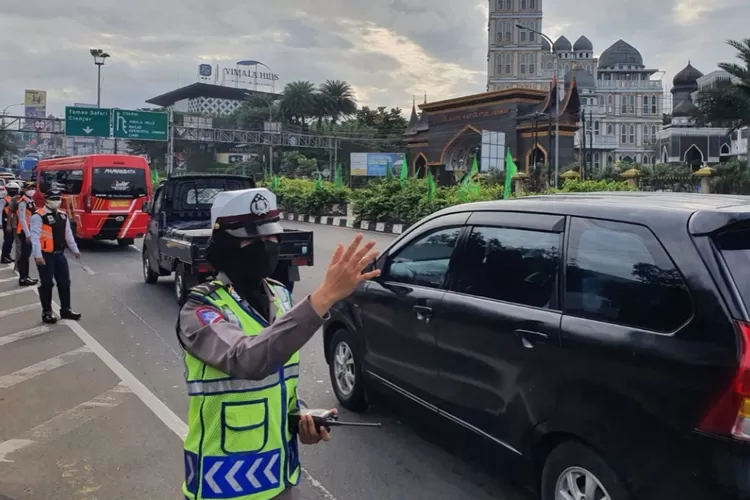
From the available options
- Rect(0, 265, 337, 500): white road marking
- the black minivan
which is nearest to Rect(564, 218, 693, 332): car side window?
the black minivan

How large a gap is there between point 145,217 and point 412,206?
→ 28.0 feet

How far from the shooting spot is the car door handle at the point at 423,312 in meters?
4.16

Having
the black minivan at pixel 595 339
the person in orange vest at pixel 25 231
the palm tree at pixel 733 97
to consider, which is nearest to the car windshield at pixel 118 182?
the person in orange vest at pixel 25 231

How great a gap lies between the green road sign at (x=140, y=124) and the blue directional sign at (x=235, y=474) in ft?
127

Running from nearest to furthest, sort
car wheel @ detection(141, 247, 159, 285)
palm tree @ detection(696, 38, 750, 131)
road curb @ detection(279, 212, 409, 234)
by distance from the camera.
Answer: car wheel @ detection(141, 247, 159, 285)
road curb @ detection(279, 212, 409, 234)
palm tree @ detection(696, 38, 750, 131)

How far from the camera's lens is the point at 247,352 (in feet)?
6.35

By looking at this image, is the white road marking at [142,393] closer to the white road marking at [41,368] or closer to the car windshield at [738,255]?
the white road marking at [41,368]

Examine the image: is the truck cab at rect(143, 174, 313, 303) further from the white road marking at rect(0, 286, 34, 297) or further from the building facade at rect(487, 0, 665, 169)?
the building facade at rect(487, 0, 665, 169)

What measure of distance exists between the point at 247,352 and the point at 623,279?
1765 mm

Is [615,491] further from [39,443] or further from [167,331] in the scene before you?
[167,331]

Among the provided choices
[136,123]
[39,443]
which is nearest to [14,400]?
[39,443]

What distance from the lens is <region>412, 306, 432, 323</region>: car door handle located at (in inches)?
164

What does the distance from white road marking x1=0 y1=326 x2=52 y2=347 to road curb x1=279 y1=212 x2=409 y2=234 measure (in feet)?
35.2

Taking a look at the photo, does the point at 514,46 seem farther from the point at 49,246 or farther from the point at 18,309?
the point at 49,246
